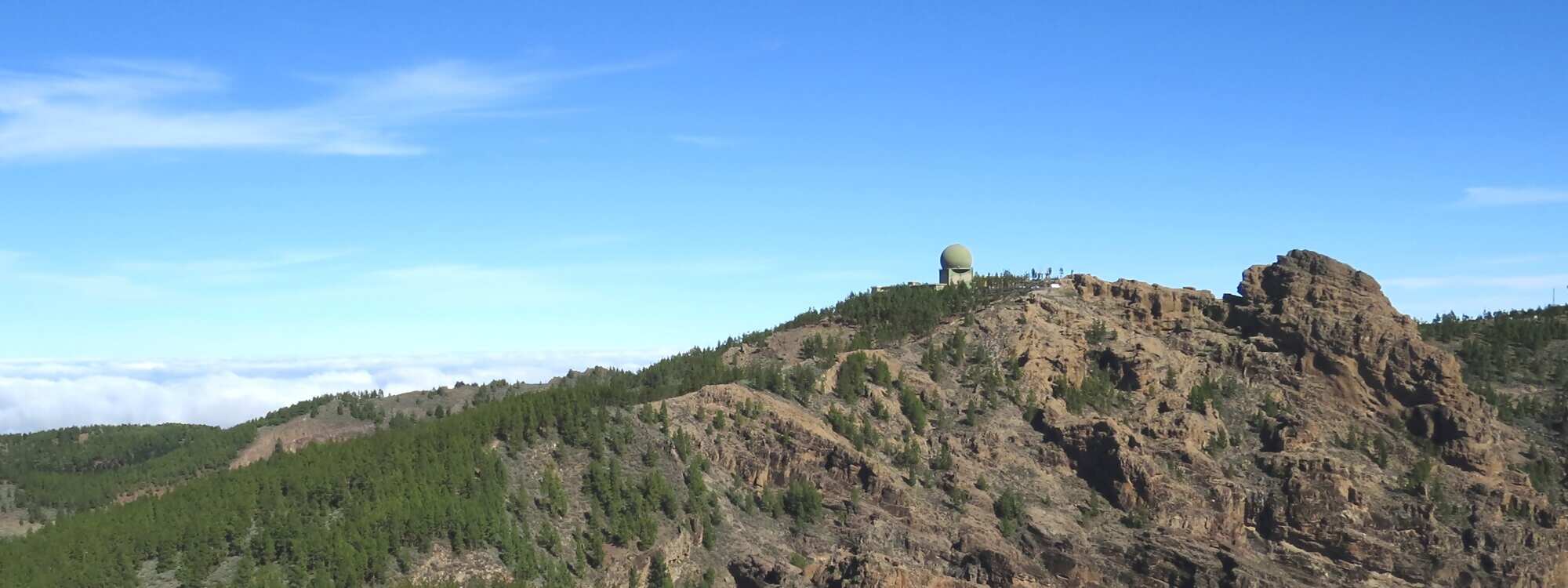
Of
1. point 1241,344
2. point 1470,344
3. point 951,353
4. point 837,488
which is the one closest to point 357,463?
point 837,488

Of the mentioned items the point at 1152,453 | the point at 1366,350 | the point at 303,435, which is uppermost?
the point at 1366,350

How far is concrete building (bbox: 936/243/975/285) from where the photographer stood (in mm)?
164750

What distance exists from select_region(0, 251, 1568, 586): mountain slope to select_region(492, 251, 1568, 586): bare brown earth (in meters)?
0.26

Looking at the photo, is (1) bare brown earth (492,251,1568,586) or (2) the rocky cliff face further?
(2) the rocky cliff face

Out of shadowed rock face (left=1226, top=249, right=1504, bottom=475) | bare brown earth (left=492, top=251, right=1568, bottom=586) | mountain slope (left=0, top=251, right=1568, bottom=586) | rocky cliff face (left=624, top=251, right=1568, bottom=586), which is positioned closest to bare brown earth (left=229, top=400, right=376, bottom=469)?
mountain slope (left=0, top=251, right=1568, bottom=586)

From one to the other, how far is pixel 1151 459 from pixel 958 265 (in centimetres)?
3699

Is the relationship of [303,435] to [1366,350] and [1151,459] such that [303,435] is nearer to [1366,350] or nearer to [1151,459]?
[1151,459]

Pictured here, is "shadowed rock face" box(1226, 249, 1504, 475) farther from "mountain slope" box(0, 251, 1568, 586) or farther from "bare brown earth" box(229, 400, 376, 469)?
"bare brown earth" box(229, 400, 376, 469)

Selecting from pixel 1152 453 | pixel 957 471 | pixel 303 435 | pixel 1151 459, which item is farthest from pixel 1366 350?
pixel 303 435

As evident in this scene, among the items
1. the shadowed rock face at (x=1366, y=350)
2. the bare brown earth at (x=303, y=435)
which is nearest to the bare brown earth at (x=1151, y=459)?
the shadowed rock face at (x=1366, y=350)

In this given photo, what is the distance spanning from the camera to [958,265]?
164875mm

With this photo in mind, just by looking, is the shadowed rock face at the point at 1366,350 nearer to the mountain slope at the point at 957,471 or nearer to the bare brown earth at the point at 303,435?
the mountain slope at the point at 957,471

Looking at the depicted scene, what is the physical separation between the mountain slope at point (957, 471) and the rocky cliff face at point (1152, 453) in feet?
0.95

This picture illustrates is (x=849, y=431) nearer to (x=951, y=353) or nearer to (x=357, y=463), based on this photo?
(x=951, y=353)
